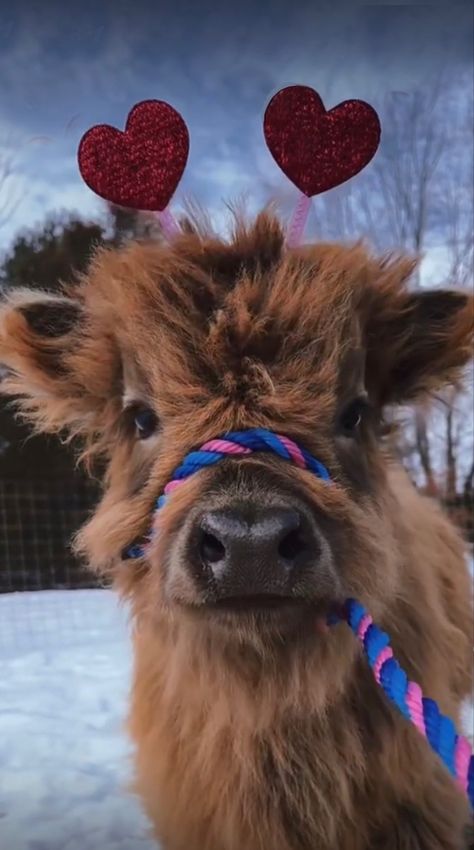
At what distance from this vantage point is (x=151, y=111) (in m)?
1.36

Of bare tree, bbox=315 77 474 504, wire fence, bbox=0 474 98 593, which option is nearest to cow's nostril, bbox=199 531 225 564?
bare tree, bbox=315 77 474 504

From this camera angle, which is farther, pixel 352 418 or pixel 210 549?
pixel 352 418

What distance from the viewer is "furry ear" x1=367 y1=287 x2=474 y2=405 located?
1.50m

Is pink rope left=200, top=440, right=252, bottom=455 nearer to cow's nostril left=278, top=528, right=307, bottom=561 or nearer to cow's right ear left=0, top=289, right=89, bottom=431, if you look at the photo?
cow's nostril left=278, top=528, right=307, bottom=561

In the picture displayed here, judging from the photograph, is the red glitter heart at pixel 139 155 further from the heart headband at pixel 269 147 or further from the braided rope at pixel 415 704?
the braided rope at pixel 415 704

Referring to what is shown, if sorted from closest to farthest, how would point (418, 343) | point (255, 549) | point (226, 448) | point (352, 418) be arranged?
point (255, 549), point (226, 448), point (352, 418), point (418, 343)

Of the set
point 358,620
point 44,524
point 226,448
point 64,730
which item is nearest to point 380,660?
point 358,620

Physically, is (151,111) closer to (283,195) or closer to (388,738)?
(283,195)

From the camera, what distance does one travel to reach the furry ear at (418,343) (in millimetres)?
1502

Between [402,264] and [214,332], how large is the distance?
0.46 metres

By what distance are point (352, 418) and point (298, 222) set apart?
1.08 feet

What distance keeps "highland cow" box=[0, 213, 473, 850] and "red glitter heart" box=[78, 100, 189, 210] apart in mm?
90

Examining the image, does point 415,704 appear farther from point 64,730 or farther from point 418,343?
point 64,730

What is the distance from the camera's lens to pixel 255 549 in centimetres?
99
